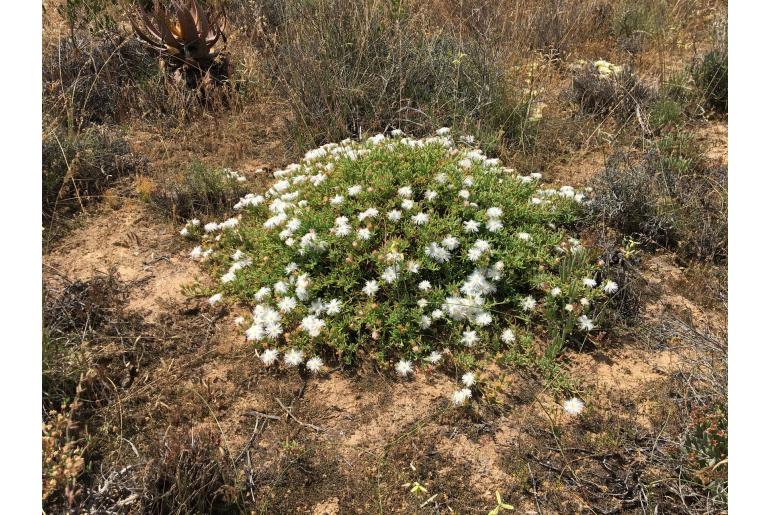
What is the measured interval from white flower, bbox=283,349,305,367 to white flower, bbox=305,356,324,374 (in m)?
0.06

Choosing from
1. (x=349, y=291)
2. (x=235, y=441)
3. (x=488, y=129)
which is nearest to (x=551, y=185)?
(x=488, y=129)

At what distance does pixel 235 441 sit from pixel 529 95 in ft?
13.4

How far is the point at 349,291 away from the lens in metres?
3.40

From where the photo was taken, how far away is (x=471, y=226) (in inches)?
135

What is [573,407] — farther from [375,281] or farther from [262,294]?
[262,294]

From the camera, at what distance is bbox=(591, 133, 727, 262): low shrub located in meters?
3.94

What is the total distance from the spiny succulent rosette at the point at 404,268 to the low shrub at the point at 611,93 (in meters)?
2.15

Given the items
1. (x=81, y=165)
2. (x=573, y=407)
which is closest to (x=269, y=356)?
(x=573, y=407)

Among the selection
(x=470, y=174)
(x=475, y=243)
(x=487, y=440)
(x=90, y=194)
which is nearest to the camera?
(x=487, y=440)

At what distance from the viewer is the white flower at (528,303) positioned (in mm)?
3322

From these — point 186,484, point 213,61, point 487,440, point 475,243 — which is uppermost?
point 213,61

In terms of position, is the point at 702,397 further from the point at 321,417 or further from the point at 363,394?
the point at 321,417

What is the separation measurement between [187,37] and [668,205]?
4.56 meters

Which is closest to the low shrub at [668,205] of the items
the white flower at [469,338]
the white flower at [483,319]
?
the white flower at [483,319]
